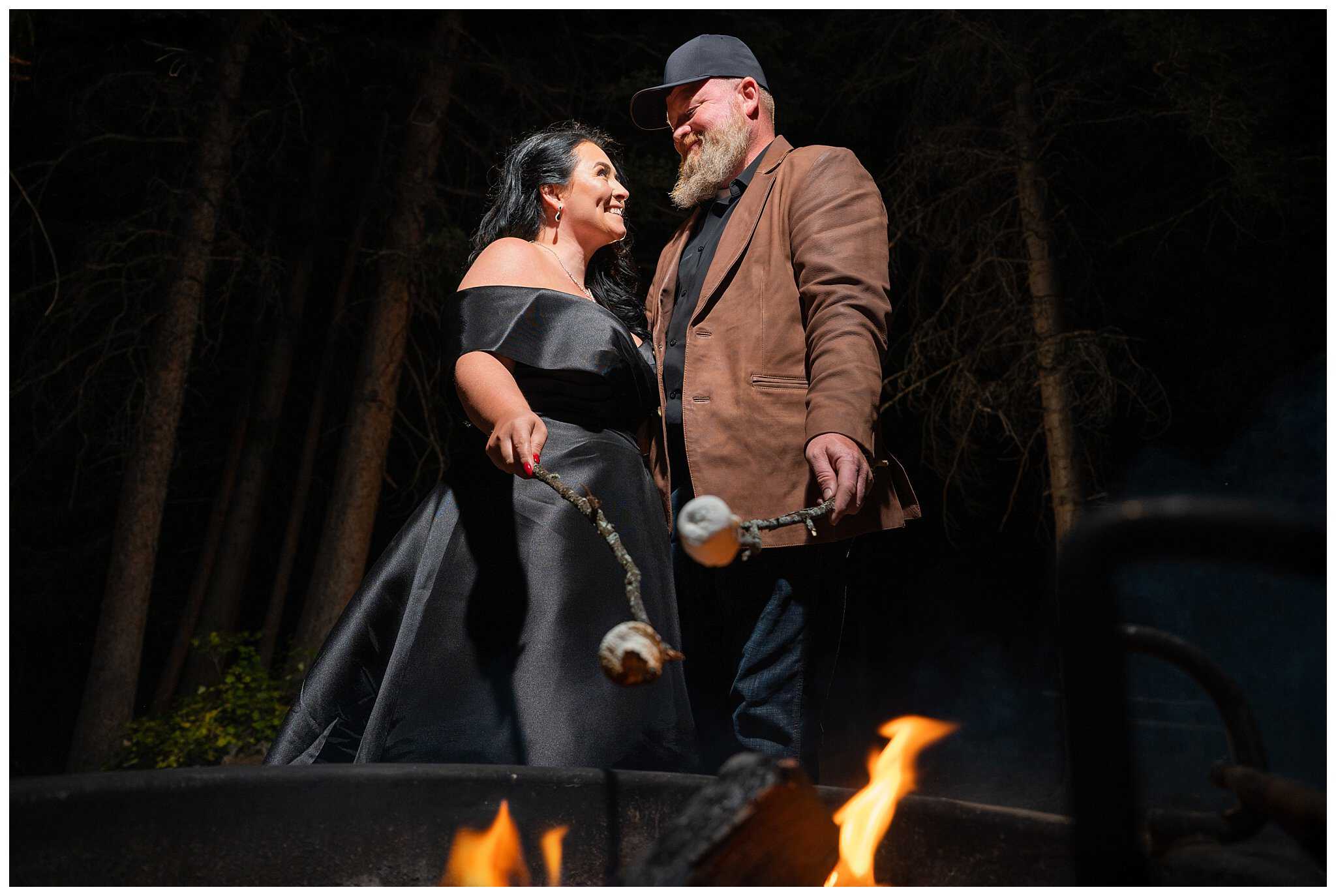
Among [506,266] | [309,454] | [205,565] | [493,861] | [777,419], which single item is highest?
[309,454]

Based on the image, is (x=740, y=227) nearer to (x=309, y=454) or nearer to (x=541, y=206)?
(x=541, y=206)

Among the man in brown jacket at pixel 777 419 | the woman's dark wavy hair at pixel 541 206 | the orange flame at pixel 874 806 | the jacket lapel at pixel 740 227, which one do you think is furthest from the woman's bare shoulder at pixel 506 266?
the orange flame at pixel 874 806

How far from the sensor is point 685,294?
8.77 ft

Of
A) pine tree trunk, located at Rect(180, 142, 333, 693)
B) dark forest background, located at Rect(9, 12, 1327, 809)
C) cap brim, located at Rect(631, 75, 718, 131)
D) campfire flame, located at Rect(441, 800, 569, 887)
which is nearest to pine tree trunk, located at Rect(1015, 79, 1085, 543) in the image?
dark forest background, located at Rect(9, 12, 1327, 809)

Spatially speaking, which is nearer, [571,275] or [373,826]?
[373,826]

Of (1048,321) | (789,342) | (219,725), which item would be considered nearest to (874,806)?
(789,342)

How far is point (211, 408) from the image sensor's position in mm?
7367

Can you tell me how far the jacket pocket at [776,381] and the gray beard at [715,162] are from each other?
61cm

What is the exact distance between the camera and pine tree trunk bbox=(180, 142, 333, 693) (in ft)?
21.7

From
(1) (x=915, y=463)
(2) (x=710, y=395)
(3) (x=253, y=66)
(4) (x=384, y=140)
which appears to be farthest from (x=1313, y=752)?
(3) (x=253, y=66)

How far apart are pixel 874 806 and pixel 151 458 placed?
16.5 ft

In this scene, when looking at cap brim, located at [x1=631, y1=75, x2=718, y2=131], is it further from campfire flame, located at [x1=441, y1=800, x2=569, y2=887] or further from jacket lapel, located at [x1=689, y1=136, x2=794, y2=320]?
campfire flame, located at [x1=441, y1=800, x2=569, y2=887]

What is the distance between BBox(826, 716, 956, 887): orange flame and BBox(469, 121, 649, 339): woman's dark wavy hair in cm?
164

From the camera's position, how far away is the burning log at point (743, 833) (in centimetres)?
108
